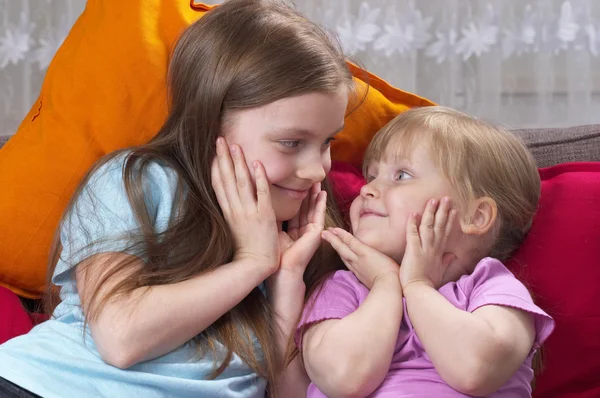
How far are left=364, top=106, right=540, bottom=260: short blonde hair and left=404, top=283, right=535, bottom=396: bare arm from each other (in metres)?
0.20

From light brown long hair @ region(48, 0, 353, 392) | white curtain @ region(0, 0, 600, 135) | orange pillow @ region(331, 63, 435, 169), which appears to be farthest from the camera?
white curtain @ region(0, 0, 600, 135)

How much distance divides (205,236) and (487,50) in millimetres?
1353

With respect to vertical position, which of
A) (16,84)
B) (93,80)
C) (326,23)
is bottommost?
(16,84)

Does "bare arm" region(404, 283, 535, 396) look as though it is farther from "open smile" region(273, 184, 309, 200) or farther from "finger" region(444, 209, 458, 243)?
"open smile" region(273, 184, 309, 200)

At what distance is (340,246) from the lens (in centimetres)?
131

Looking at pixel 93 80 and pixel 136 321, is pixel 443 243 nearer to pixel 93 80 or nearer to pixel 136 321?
pixel 136 321

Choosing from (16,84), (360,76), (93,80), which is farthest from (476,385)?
(16,84)

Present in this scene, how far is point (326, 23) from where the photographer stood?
7.84 feet

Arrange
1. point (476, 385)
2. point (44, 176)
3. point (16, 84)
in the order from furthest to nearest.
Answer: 1. point (16, 84)
2. point (44, 176)
3. point (476, 385)

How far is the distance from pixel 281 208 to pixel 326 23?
1.19 metres

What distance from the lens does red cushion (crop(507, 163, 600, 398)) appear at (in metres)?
1.34

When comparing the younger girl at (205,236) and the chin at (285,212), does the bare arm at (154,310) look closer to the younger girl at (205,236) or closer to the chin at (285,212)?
the younger girl at (205,236)

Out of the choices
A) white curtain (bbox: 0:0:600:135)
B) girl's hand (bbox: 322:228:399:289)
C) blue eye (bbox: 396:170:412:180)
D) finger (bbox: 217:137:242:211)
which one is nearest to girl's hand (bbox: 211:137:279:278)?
finger (bbox: 217:137:242:211)

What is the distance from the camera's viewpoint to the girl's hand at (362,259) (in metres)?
1.26
